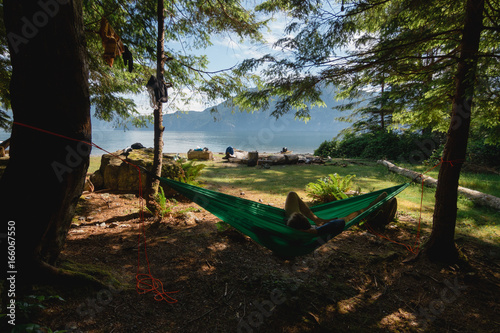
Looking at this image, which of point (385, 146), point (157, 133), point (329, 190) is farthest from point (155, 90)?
point (385, 146)

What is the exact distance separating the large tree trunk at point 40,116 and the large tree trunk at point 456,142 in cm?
317

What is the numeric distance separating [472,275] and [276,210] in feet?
6.59

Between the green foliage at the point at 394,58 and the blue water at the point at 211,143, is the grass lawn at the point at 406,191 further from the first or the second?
the blue water at the point at 211,143

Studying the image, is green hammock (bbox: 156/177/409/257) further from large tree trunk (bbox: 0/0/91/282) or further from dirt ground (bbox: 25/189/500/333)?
large tree trunk (bbox: 0/0/91/282)

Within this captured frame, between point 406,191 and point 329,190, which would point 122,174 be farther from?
point 406,191

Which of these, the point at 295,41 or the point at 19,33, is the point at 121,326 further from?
the point at 295,41

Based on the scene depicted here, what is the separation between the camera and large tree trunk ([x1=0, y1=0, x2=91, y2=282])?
1.24m

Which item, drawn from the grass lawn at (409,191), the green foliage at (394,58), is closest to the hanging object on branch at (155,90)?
the green foliage at (394,58)

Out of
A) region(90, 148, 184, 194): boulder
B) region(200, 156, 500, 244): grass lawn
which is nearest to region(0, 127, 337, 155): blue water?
region(90, 148, 184, 194): boulder

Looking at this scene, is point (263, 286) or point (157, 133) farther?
point (157, 133)

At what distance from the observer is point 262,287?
1.85 m

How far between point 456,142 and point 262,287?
7.94 feet

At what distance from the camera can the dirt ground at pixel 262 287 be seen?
1458 mm

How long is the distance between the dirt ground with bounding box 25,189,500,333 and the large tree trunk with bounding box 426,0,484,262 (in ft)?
0.79
